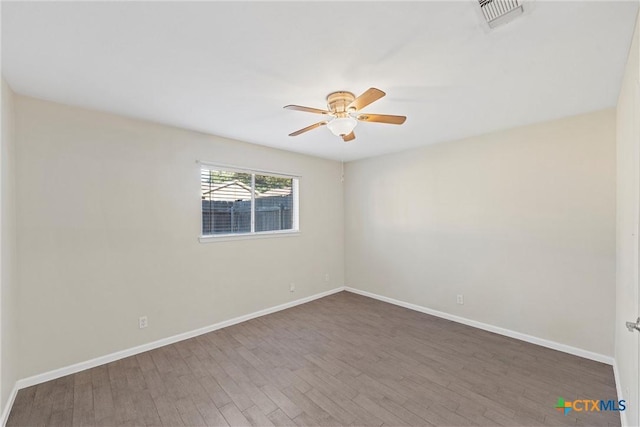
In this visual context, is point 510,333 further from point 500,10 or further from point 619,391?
point 500,10

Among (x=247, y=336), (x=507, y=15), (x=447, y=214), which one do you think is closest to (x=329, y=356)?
(x=247, y=336)

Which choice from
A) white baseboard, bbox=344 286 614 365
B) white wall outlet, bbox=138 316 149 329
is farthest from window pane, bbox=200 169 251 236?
white baseboard, bbox=344 286 614 365

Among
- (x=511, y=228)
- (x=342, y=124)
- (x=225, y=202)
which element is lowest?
(x=511, y=228)

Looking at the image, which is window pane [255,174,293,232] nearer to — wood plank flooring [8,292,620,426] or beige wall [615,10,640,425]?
wood plank flooring [8,292,620,426]

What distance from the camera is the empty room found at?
5.03 ft

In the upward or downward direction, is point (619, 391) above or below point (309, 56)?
below

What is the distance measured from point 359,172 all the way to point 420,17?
3.45 meters

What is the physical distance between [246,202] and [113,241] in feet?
5.16

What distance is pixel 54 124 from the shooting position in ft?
7.82

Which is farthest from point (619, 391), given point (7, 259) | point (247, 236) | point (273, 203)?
point (7, 259)

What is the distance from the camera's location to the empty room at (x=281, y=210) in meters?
1.53

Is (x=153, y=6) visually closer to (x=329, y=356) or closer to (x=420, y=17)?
(x=420, y=17)

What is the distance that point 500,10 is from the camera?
52.1 inches

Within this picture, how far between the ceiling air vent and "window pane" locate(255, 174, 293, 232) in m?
3.12
